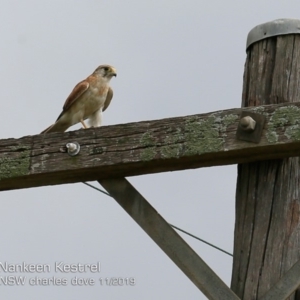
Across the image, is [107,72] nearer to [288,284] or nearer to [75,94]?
[75,94]

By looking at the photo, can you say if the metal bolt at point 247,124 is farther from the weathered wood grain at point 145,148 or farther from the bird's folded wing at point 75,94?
the bird's folded wing at point 75,94

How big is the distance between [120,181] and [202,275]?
595 mm

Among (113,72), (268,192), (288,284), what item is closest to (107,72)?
(113,72)

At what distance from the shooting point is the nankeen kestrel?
7.91 metres

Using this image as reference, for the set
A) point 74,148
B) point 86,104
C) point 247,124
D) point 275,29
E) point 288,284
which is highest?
point 275,29

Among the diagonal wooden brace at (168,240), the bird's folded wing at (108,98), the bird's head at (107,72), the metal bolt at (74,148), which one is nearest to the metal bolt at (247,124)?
the diagonal wooden brace at (168,240)

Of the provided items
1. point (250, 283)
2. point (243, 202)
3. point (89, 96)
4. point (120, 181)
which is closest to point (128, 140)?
point (120, 181)

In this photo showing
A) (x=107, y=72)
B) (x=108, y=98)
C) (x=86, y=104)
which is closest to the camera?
(x=86, y=104)

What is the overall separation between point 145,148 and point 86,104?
177 inches

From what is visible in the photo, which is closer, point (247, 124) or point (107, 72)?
point (247, 124)

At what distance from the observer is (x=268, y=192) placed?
3627 mm

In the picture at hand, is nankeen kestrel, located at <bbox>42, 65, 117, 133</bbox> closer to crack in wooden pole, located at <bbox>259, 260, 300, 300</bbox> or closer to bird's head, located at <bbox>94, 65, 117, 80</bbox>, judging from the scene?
bird's head, located at <bbox>94, 65, 117, 80</bbox>

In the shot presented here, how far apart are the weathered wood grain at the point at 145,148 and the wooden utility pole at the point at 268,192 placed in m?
0.06

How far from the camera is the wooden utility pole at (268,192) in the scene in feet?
11.6
